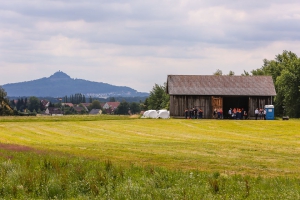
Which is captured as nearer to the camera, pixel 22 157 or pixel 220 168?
pixel 220 168

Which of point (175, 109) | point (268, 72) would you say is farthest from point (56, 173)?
point (268, 72)

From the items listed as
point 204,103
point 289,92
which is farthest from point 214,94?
point 289,92

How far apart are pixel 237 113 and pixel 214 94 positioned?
4.32 metres

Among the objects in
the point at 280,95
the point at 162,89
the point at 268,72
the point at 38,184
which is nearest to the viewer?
the point at 38,184

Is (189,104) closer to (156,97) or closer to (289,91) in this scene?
(289,91)

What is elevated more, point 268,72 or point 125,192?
point 268,72

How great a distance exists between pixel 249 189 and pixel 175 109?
56.9m

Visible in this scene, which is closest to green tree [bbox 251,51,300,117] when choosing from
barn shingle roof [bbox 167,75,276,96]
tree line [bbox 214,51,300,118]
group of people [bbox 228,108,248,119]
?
tree line [bbox 214,51,300,118]

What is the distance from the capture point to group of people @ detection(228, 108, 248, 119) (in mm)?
69375

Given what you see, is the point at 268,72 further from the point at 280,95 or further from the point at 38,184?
the point at 38,184

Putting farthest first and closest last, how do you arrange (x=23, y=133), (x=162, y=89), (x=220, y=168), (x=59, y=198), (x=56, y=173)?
(x=162, y=89) < (x=23, y=133) < (x=220, y=168) < (x=56, y=173) < (x=59, y=198)

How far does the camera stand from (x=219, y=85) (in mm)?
73625

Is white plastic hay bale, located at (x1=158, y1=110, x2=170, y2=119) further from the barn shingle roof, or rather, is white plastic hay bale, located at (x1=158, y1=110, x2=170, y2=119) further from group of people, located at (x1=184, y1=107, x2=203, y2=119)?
the barn shingle roof

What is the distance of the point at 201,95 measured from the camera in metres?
71.8
